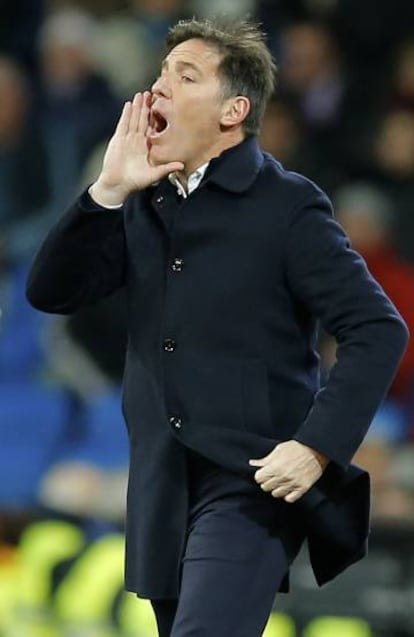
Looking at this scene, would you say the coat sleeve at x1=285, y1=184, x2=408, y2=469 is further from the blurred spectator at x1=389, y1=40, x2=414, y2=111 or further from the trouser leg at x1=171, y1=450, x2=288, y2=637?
the blurred spectator at x1=389, y1=40, x2=414, y2=111

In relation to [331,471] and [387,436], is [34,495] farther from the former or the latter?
[331,471]

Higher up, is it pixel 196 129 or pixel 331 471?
pixel 196 129

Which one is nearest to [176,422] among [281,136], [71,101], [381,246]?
[381,246]

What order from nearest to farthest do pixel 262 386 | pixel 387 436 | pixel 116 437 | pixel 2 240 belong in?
1. pixel 262 386
2. pixel 387 436
3. pixel 116 437
4. pixel 2 240

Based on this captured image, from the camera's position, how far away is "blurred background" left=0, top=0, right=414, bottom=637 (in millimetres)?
5691

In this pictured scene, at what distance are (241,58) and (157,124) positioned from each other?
0.72ft

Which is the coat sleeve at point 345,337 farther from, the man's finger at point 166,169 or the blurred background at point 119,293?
the blurred background at point 119,293

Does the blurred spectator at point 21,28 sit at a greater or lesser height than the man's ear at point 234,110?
lesser

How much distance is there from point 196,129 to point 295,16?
449 cm

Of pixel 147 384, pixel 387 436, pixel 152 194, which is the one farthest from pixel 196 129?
pixel 387 436

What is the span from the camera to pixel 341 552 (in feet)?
12.3

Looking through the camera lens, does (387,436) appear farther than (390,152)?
No

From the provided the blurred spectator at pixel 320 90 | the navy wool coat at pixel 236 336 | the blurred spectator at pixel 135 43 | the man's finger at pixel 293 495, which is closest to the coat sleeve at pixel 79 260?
the navy wool coat at pixel 236 336

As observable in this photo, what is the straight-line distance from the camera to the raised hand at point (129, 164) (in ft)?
12.0
